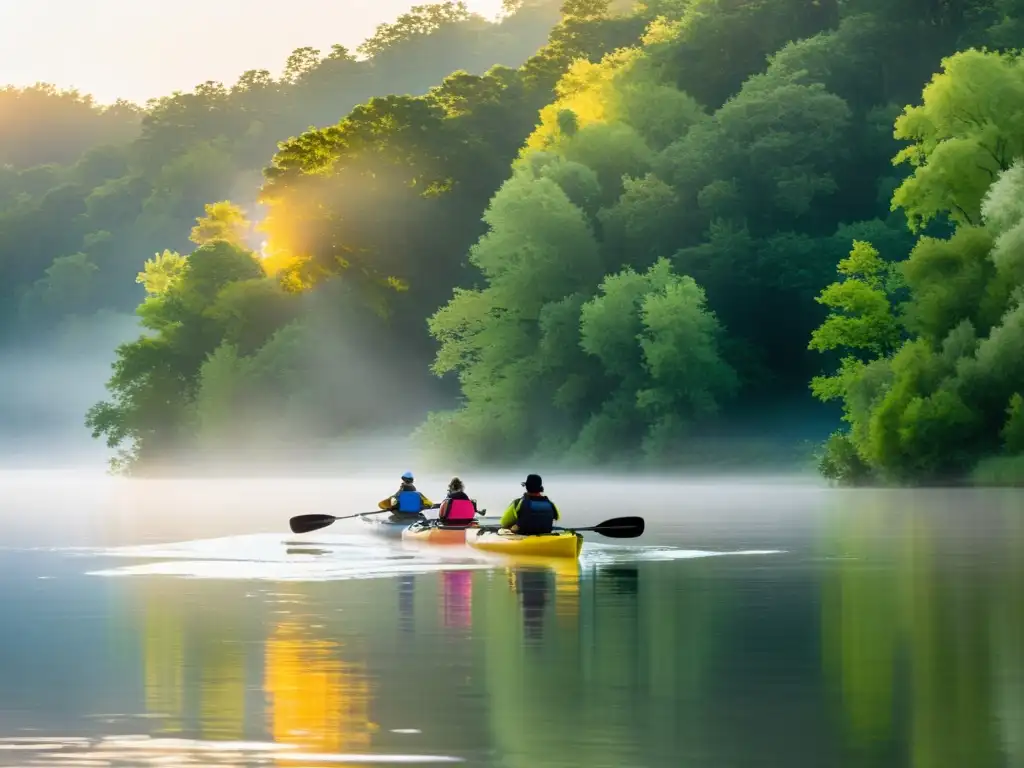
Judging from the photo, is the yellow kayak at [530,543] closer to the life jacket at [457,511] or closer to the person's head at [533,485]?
the person's head at [533,485]

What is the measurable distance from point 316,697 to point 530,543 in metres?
17.6

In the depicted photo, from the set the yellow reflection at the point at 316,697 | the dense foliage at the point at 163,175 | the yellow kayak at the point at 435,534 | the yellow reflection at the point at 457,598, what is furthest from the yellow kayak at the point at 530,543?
the dense foliage at the point at 163,175

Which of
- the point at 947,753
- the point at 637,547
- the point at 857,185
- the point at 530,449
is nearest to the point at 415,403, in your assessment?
the point at 530,449

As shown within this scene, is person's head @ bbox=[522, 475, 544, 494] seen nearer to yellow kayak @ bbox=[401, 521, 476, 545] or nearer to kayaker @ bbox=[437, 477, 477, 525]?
yellow kayak @ bbox=[401, 521, 476, 545]

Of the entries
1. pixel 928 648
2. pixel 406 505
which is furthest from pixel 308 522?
pixel 928 648

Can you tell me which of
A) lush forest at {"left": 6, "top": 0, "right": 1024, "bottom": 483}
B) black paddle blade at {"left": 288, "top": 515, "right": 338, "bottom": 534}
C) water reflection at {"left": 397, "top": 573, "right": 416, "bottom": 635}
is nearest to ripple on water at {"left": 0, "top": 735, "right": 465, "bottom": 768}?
water reflection at {"left": 397, "top": 573, "right": 416, "bottom": 635}

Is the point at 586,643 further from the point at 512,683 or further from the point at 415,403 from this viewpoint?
the point at 415,403

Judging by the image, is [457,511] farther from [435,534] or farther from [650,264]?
[650,264]

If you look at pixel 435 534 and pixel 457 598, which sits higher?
pixel 435 534

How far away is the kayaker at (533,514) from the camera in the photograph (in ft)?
108

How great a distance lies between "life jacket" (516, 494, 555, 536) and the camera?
108 feet

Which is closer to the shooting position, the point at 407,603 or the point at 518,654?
the point at 518,654

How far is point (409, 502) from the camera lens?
4012 cm

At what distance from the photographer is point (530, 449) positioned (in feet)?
297
